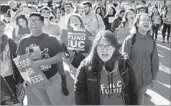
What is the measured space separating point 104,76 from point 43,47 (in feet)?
4.56

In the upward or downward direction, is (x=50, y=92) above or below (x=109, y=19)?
below

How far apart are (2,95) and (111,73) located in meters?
1.56

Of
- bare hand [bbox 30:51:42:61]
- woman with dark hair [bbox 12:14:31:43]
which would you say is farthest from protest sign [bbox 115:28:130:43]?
bare hand [bbox 30:51:42:61]

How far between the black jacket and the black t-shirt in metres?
1.27

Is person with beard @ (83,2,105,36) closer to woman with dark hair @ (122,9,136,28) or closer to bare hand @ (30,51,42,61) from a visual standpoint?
woman with dark hair @ (122,9,136,28)

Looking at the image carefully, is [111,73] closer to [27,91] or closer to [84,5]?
[27,91]

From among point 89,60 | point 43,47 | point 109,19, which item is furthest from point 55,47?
point 109,19

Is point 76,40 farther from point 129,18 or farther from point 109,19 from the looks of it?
point 109,19

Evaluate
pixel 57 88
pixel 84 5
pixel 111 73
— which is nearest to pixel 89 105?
pixel 111 73

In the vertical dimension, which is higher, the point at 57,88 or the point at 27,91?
the point at 57,88

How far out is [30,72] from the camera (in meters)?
3.81

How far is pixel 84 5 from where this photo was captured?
6.53 meters

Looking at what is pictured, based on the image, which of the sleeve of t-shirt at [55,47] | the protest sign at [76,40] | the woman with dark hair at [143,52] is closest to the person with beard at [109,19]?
the protest sign at [76,40]

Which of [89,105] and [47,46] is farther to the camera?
[47,46]
